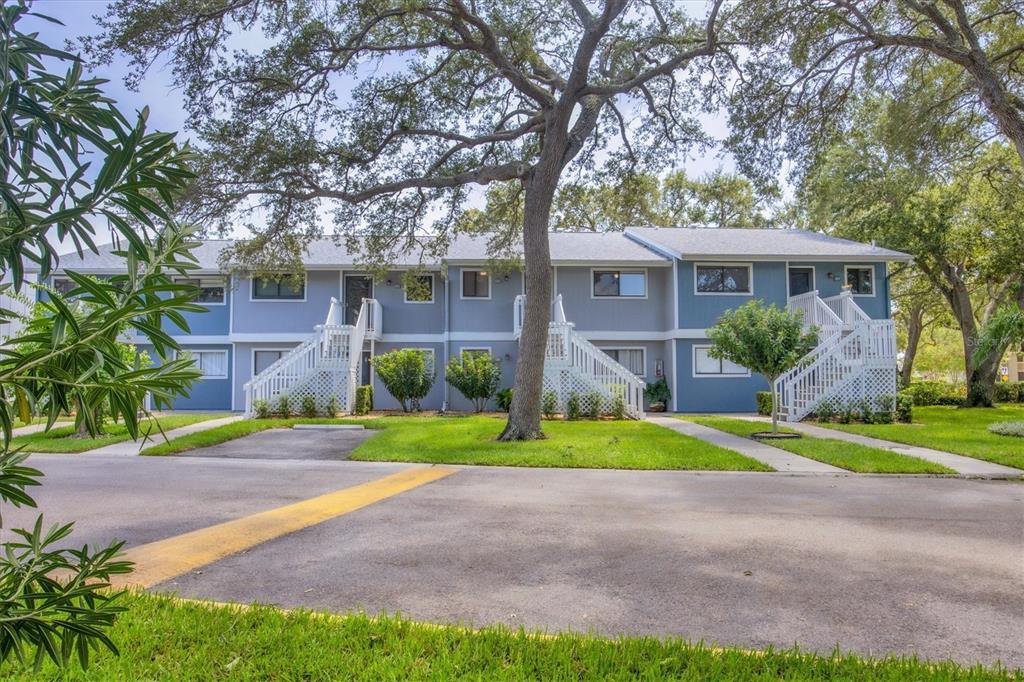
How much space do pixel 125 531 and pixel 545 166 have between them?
10288 millimetres

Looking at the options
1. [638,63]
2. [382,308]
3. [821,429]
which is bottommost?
[821,429]

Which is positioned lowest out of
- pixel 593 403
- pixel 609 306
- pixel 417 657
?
pixel 417 657

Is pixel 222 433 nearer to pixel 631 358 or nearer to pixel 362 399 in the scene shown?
pixel 362 399

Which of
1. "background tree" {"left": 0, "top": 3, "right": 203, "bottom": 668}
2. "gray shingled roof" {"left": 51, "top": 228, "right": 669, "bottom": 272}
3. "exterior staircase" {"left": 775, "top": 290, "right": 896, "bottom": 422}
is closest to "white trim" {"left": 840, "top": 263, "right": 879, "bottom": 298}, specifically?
"exterior staircase" {"left": 775, "top": 290, "right": 896, "bottom": 422}

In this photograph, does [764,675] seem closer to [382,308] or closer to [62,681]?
[62,681]

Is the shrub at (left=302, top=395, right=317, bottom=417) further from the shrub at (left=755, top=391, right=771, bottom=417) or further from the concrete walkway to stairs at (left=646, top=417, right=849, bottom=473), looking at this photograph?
the shrub at (left=755, top=391, right=771, bottom=417)

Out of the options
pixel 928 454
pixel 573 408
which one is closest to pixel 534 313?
pixel 573 408

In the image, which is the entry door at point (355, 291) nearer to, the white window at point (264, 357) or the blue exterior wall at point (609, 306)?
the white window at point (264, 357)

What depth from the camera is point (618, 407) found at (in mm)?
16922

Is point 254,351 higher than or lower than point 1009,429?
higher

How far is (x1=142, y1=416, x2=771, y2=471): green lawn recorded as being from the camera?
32.2 ft

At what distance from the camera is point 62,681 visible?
2717 mm

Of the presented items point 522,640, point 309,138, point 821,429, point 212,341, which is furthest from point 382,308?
point 522,640

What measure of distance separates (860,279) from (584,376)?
11.4m
